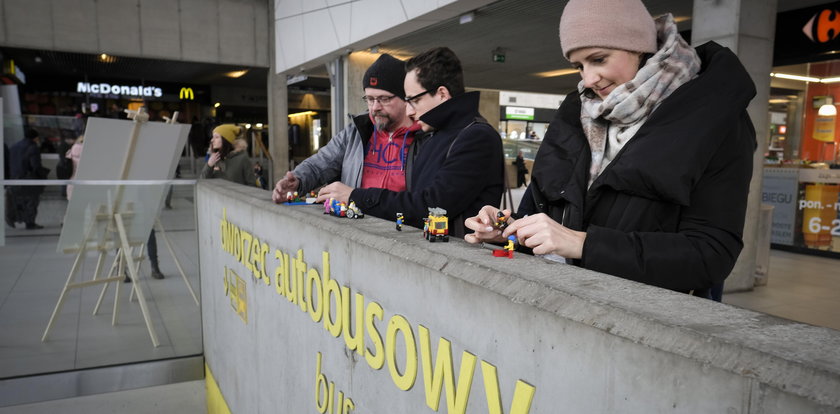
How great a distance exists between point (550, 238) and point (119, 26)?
51.1ft

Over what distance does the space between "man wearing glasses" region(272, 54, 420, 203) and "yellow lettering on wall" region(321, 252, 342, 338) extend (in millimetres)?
392

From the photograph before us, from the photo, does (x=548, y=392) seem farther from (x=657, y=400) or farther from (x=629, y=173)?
(x=629, y=173)

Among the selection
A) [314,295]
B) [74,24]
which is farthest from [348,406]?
[74,24]

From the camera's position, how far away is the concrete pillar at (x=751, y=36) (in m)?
4.51

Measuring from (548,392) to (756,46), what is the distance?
4868 mm

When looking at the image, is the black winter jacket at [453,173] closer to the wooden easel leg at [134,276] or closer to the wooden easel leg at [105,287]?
the wooden easel leg at [134,276]

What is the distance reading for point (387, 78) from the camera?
2.17 metres

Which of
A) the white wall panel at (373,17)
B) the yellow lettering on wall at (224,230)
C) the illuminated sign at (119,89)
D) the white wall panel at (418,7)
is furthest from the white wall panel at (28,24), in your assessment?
the yellow lettering on wall at (224,230)

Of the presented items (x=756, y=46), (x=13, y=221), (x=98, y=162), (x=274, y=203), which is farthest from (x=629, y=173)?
(x=13, y=221)

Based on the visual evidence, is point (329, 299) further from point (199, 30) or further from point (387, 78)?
point (199, 30)

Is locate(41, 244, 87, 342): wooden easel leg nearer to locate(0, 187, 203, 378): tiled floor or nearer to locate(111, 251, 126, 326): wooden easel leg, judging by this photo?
locate(0, 187, 203, 378): tiled floor

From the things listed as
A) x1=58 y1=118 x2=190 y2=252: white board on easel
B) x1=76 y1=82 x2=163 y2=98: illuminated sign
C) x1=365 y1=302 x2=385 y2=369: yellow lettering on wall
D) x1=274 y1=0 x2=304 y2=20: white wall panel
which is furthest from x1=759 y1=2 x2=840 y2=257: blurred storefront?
x1=76 y1=82 x2=163 y2=98: illuminated sign

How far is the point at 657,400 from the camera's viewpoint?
0.72 meters

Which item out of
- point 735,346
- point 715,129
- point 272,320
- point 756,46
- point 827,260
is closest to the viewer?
point 735,346
